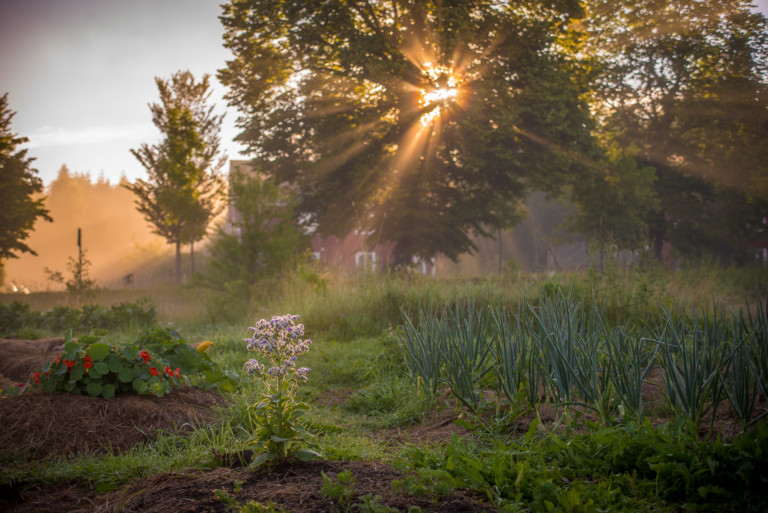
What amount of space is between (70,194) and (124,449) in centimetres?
6258

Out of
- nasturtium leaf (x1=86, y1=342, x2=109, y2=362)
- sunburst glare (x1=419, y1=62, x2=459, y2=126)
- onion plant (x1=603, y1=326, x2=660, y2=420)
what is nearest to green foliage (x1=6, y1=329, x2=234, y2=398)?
nasturtium leaf (x1=86, y1=342, x2=109, y2=362)

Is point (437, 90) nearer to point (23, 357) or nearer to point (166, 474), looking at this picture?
point (23, 357)

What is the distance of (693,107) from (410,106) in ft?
27.7

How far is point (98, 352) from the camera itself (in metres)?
3.43

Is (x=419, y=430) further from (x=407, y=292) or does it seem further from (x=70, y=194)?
(x=70, y=194)

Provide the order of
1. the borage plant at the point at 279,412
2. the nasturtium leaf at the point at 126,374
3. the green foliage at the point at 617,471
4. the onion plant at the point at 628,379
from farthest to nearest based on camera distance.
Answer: the nasturtium leaf at the point at 126,374
the onion plant at the point at 628,379
the borage plant at the point at 279,412
the green foliage at the point at 617,471

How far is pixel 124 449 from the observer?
120 inches

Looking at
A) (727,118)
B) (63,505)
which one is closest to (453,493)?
(63,505)

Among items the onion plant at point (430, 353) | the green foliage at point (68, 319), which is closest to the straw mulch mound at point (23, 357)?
the green foliage at point (68, 319)

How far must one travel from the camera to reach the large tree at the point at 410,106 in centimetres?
1468

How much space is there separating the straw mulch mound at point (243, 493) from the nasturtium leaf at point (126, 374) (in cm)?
97

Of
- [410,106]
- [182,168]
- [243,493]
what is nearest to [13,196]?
[182,168]

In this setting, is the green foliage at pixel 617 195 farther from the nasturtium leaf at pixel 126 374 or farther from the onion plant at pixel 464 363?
the nasturtium leaf at pixel 126 374

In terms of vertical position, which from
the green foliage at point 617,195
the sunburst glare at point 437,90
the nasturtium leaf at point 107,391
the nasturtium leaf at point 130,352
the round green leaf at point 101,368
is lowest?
the nasturtium leaf at point 107,391
